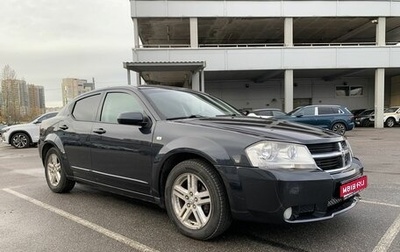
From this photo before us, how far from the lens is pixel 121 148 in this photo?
14.0 feet

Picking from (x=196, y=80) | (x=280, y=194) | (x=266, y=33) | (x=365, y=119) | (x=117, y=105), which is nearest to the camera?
(x=280, y=194)

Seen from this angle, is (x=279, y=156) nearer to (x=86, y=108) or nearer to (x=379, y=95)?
(x=86, y=108)

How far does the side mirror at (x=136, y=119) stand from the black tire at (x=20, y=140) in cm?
1303

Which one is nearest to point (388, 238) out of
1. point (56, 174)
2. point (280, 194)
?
point (280, 194)

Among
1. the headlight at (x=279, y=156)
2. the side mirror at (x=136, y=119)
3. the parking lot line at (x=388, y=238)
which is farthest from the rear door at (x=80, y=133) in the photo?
the parking lot line at (x=388, y=238)

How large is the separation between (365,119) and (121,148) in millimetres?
24887

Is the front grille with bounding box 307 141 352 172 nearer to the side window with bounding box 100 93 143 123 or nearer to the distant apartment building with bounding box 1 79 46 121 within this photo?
the side window with bounding box 100 93 143 123

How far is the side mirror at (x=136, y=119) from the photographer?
13.1ft

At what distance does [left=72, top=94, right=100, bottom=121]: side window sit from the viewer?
5054mm

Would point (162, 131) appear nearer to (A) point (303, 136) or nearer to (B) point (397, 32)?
(A) point (303, 136)

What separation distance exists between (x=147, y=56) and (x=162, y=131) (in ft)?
60.2

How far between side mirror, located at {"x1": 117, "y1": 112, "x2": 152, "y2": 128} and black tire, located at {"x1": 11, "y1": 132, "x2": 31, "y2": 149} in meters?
13.0

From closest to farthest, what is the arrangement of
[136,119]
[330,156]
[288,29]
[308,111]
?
1. [330,156]
2. [136,119]
3. [308,111]
4. [288,29]

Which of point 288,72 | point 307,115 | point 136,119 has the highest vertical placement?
point 288,72
